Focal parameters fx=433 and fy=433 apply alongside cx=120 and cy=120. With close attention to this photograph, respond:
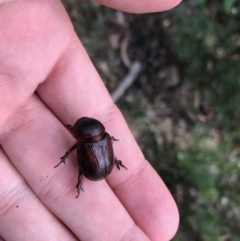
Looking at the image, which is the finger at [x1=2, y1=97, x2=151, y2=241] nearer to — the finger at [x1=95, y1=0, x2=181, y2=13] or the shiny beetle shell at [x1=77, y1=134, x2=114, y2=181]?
the shiny beetle shell at [x1=77, y1=134, x2=114, y2=181]

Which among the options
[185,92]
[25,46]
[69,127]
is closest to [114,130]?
[69,127]

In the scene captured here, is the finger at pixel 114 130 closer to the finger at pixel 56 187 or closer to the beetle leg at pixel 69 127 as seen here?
the beetle leg at pixel 69 127

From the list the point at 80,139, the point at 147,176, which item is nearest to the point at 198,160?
the point at 147,176

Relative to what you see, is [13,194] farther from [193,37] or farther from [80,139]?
[193,37]

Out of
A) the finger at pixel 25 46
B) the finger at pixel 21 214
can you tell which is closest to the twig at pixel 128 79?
the finger at pixel 25 46

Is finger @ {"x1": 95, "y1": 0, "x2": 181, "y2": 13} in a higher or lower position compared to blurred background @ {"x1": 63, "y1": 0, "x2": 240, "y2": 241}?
higher

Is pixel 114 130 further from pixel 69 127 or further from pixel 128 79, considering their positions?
pixel 128 79

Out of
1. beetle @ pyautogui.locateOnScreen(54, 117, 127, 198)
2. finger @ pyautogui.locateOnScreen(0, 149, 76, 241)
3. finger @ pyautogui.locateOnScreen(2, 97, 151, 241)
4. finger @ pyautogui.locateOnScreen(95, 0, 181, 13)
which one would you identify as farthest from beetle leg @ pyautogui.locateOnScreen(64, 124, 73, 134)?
finger @ pyautogui.locateOnScreen(95, 0, 181, 13)
